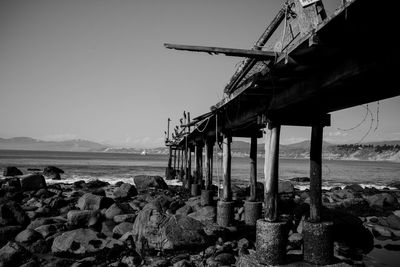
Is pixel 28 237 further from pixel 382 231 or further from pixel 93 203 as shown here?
pixel 382 231

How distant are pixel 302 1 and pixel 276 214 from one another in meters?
3.84

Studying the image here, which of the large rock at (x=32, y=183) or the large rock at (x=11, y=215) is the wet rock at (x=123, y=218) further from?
the large rock at (x=32, y=183)

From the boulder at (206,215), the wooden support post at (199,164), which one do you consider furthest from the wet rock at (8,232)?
the wooden support post at (199,164)

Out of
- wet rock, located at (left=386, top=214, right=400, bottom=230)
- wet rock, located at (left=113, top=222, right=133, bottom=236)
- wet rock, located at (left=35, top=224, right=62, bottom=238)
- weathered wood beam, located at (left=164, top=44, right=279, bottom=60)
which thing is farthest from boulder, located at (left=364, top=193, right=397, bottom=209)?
wet rock, located at (left=35, top=224, right=62, bottom=238)

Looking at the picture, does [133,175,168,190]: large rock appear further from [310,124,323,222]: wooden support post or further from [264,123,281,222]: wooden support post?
[310,124,323,222]: wooden support post

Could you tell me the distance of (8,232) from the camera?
8922 millimetres

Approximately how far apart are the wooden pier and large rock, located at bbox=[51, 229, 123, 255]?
15.2 feet

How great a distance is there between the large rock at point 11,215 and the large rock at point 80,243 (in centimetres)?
284

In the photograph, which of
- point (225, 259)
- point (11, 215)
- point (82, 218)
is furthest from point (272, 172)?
point (11, 215)

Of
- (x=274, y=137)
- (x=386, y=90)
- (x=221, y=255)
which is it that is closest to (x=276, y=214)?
(x=274, y=137)

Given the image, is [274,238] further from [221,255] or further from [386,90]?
[386,90]

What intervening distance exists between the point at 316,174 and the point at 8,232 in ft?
29.7

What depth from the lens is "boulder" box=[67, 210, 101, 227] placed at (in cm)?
1013

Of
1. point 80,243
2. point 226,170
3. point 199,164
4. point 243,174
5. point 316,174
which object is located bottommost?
point 243,174
